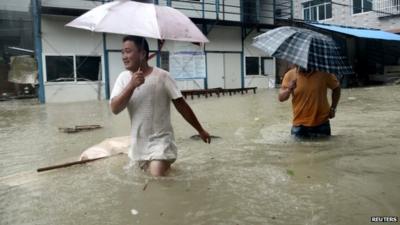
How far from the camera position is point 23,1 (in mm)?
19531

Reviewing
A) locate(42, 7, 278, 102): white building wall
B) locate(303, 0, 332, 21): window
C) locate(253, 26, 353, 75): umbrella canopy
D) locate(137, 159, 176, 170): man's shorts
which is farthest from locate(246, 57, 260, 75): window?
locate(137, 159, 176, 170): man's shorts

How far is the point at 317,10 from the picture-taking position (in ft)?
92.0

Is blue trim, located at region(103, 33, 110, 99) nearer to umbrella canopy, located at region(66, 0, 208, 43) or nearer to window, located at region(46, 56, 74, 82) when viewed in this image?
window, located at region(46, 56, 74, 82)

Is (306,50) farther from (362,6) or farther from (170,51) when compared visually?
(362,6)

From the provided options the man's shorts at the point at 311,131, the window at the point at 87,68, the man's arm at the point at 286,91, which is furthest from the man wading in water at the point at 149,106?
the window at the point at 87,68

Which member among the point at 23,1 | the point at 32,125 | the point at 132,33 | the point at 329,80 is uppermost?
the point at 23,1

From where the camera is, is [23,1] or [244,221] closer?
[244,221]

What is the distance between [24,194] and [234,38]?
19.1 metres

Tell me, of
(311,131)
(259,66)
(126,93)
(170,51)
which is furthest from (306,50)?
(259,66)

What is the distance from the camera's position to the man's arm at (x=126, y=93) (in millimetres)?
3578

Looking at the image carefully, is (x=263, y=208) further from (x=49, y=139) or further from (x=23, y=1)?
(x=23, y=1)

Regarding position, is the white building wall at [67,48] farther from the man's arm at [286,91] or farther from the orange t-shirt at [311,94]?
the man's arm at [286,91]

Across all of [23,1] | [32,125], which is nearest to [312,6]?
[23,1]

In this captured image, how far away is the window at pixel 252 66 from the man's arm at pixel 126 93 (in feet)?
64.2
